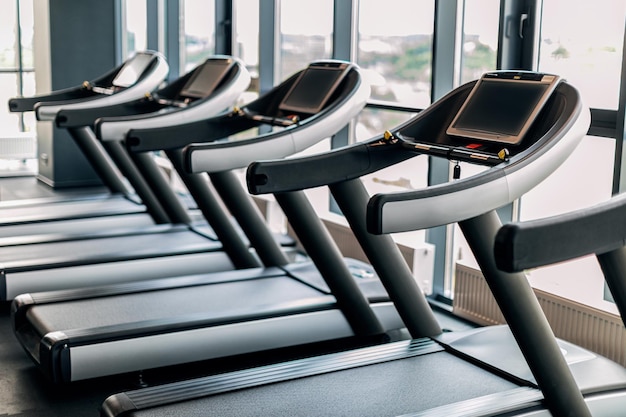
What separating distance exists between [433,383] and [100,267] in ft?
7.77

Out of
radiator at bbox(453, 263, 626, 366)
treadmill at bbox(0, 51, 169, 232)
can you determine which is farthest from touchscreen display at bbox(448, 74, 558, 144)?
treadmill at bbox(0, 51, 169, 232)

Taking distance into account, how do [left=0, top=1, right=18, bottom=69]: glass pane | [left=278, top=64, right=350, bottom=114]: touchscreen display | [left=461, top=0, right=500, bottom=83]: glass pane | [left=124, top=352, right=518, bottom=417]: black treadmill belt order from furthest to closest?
1. [left=0, top=1, right=18, bottom=69]: glass pane
2. [left=461, top=0, right=500, bottom=83]: glass pane
3. [left=278, top=64, right=350, bottom=114]: touchscreen display
4. [left=124, top=352, right=518, bottom=417]: black treadmill belt

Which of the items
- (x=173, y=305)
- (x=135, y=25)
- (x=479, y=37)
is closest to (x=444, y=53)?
(x=479, y=37)

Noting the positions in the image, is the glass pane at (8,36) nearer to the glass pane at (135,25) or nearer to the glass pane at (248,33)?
the glass pane at (135,25)

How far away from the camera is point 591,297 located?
390cm

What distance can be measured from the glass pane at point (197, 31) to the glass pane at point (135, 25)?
763mm

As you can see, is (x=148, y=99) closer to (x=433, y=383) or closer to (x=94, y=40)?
(x=94, y=40)

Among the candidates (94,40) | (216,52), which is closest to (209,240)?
(216,52)

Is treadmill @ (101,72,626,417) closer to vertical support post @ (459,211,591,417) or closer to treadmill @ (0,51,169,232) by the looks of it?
vertical support post @ (459,211,591,417)

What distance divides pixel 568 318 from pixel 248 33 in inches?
157

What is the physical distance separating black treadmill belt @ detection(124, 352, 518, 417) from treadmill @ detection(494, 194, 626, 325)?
3.30 ft

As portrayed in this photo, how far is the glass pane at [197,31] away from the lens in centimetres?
757

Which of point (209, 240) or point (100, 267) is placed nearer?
point (100, 267)

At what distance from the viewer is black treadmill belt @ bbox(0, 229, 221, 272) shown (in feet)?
15.9
